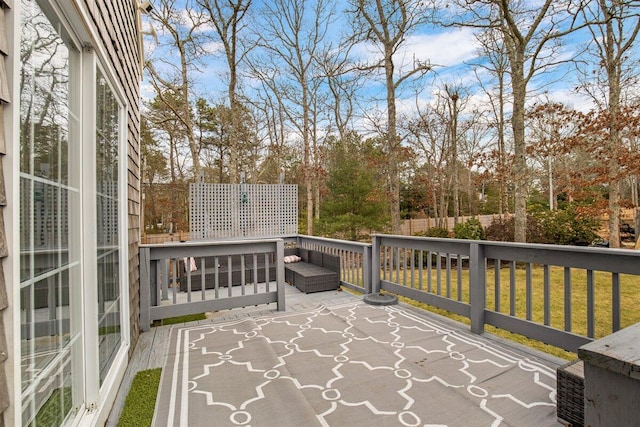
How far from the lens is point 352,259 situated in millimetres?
5234

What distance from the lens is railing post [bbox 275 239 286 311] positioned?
4098 mm

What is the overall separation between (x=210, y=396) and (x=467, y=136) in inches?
664

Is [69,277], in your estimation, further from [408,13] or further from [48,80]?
[408,13]

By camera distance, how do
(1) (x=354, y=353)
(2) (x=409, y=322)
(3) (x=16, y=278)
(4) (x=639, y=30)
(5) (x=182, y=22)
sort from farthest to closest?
(5) (x=182, y=22)
(4) (x=639, y=30)
(2) (x=409, y=322)
(1) (x=354, y=353)
(3) (x=16, y=278)

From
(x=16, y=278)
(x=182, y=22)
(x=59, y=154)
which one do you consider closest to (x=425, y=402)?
(x=16, y=278)

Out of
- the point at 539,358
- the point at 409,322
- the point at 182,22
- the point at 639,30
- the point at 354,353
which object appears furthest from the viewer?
the point at 182,22

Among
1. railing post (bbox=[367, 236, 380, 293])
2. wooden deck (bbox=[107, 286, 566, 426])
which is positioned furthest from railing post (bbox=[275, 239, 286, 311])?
railing post (bbox=[367, 236, 380, 293])

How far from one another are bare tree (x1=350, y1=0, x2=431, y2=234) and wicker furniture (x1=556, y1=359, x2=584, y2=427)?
24.7 feet

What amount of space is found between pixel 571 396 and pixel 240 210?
617 centimetres

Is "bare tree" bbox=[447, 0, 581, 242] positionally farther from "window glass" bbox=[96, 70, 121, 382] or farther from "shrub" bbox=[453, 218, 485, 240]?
"window glass" bbox=[96, 70, 121, 382]

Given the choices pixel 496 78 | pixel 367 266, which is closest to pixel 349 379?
pixel 367 266

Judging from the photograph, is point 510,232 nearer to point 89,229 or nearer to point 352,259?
point 352,259

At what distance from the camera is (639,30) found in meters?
8.50

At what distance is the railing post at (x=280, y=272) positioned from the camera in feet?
13.4
